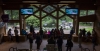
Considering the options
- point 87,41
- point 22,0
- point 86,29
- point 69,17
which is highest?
point 22,0

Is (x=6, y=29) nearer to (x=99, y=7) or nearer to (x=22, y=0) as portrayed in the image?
(x=22, y=0)

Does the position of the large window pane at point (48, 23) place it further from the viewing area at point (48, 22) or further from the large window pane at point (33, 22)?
the large window pane at point (33, 22)

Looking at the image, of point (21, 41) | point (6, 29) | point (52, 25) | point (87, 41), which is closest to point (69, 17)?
point (52, 25)

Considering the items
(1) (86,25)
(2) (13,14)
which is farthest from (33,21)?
(1) (86,25)

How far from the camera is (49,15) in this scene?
1741cm

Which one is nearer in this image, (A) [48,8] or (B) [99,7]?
(B) [99,7]

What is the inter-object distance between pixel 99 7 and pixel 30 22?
712cm

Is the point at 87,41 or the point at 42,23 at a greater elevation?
the point at 42,23

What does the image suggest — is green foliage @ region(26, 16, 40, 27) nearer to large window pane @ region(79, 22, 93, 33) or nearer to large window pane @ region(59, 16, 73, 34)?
large window pane @ region(59, 16, 73, 34)

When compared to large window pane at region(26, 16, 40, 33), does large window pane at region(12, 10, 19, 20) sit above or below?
above

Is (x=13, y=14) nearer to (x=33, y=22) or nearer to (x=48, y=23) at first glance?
(x=33, y=22)

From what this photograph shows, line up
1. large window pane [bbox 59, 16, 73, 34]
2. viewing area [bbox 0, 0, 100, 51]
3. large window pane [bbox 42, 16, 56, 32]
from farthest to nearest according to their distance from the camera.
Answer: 1. large window pane [bbox 42, 16, 56, 32]
2. large window pane [bbox 59, 16, 73, 34]
3. viewing area [bbox 0, 0, 100, 51]

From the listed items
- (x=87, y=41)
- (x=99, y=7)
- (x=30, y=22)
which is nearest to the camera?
(x=99, y=7)

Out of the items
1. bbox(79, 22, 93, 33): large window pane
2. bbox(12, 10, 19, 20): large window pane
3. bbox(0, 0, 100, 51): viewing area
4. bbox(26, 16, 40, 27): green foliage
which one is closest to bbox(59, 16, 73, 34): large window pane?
bbox(0, 0, 100, 51): viewing area
